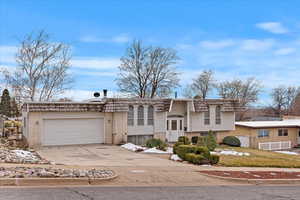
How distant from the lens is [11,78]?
4144cm

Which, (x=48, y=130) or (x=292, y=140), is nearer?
(x=48, y=130)

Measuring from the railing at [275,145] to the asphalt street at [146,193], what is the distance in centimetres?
2811

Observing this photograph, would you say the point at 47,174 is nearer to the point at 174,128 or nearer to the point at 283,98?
the point at 174,128

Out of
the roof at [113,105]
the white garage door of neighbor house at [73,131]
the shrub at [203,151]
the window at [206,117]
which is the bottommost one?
the shrub at [203,151]

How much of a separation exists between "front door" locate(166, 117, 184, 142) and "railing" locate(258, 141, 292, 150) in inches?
442

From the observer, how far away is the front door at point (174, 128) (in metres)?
32.7

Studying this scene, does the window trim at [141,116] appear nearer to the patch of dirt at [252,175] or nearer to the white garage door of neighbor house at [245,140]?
the white garage door of neighbor house at [245,140]

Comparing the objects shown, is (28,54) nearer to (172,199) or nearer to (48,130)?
(48,130)

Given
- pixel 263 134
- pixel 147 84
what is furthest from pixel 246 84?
pixel 263 134

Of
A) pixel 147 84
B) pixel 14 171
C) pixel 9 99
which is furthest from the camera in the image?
pixel 147 84

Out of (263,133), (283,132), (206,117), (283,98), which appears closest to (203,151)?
(206,117)

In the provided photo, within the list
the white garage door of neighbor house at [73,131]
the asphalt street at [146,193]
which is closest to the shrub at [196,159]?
the asphalt street at [146,193]

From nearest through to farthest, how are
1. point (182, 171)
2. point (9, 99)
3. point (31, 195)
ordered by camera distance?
point (31, 195) < point (182, 171) < point (9, 99)

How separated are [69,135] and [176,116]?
→ 9.83 metres
